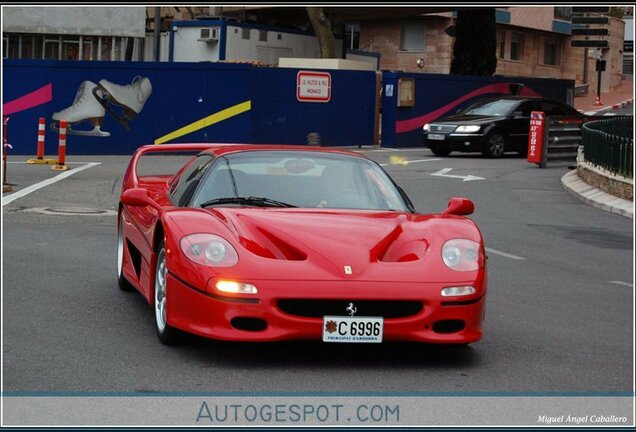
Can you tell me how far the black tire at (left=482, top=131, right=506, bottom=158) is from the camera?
98.3 ft

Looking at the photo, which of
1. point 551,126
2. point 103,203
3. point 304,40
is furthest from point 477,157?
point 304,40

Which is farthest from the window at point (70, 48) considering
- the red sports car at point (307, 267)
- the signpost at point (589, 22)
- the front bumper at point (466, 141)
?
the red sports car at point (307, 267)

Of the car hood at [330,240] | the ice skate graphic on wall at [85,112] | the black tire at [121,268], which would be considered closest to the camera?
the car hood at [330,240]

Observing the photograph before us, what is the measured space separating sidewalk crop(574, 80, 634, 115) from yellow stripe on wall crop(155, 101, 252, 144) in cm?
2494

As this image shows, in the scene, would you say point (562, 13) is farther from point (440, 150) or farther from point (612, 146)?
point (612, 146)

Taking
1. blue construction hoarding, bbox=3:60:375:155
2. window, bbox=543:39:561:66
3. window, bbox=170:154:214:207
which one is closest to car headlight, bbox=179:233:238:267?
window, bbox=170:154:214:207

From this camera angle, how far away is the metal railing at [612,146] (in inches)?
778

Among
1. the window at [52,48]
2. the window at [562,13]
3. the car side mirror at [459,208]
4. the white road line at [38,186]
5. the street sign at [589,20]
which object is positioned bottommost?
the white road line at [38,186]

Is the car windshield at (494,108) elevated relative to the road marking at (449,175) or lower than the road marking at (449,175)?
elevated

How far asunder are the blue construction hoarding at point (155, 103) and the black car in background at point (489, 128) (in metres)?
4.23

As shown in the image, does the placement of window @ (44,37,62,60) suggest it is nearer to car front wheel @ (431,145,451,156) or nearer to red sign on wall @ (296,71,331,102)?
red sign on wall @ (296,71,331,102)

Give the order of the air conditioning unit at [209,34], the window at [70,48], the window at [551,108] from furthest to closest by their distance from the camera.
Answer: the window at [70,48], the air conditioning unit at [209,34], the window at [551,108]

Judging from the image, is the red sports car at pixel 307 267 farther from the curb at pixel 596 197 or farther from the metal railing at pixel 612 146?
the metal railing at pixel 612 146

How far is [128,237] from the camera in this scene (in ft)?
29.0
